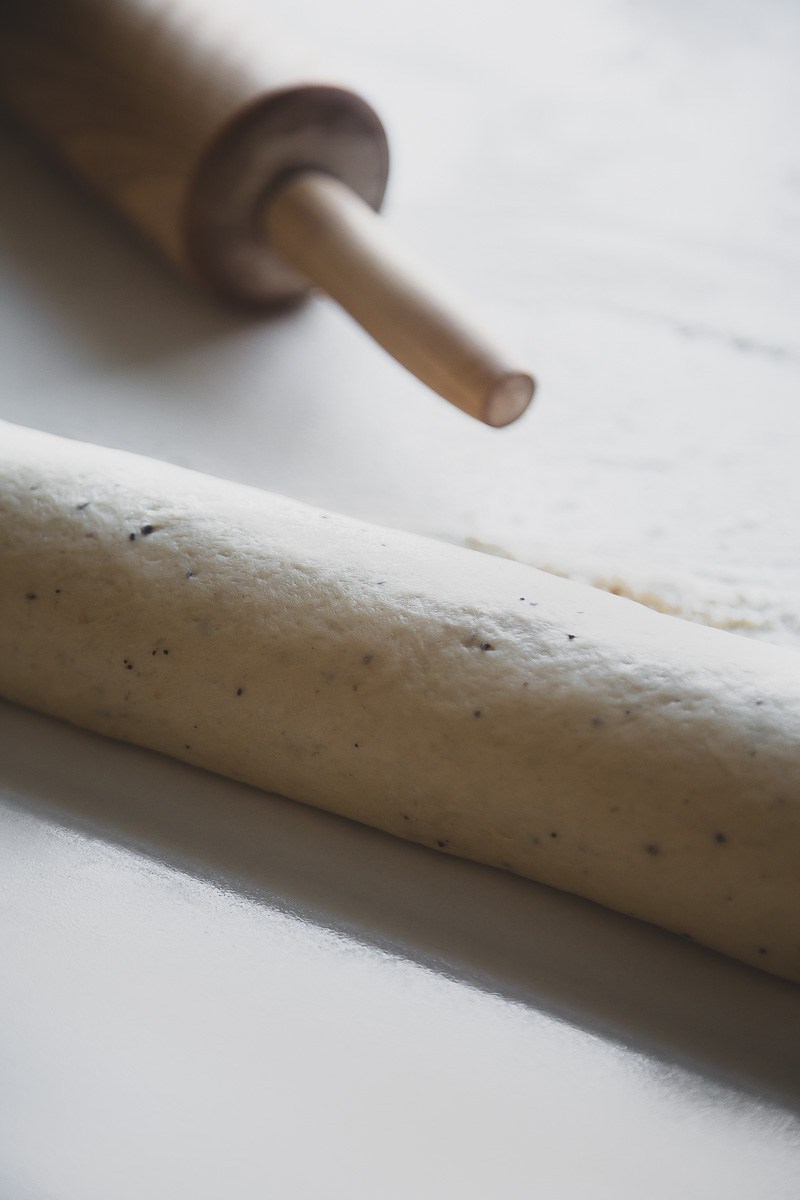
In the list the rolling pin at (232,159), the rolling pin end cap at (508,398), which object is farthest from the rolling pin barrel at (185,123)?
the rolling pin end cap at (508,398)

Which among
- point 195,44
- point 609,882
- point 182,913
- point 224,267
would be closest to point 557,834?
point 609,882

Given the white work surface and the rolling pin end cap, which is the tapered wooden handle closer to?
the rolling pin end cap

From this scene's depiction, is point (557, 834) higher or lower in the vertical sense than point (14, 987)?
higher

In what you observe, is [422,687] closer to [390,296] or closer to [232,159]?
[390,296]

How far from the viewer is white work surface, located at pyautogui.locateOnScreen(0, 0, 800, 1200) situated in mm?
706

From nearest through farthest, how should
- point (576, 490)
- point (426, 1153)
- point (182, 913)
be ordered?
point (426, 1153) → point (182, 913) → point (576, 490)

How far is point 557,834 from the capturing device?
81 centimetres

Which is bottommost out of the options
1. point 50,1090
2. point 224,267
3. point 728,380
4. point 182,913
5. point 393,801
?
point 50,1090

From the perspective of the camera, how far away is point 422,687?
83 cm

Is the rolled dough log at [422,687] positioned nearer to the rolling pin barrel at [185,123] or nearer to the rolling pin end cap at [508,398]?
the rolling pin end cap at [508,398]

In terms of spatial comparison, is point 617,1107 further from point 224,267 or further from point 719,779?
point 224,267

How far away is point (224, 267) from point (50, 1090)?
3.14ft

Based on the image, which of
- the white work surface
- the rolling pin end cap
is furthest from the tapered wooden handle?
the white work surface

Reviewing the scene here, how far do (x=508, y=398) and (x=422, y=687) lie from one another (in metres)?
0.37
